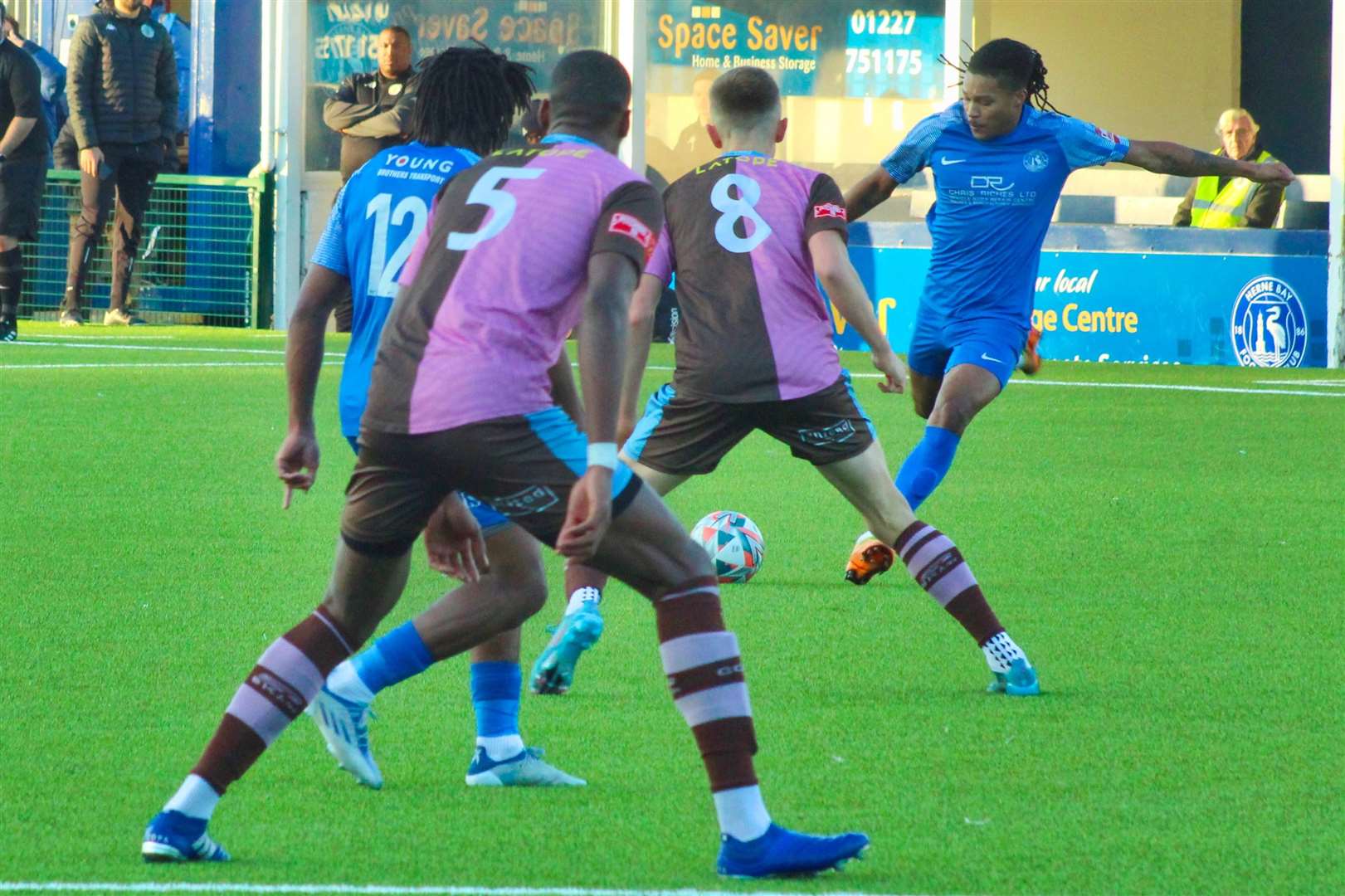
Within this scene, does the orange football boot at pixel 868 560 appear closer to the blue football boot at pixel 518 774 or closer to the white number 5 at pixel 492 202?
the blue football boot at pixel 518 774

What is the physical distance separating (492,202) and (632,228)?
0.31 meters

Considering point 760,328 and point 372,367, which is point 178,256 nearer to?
point 760,328

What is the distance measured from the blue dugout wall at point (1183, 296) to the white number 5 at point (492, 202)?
1344 centimetres

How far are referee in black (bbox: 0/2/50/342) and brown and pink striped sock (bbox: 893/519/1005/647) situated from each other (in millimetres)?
12872

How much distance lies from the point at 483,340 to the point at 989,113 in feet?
12.1

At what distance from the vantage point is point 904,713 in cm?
579

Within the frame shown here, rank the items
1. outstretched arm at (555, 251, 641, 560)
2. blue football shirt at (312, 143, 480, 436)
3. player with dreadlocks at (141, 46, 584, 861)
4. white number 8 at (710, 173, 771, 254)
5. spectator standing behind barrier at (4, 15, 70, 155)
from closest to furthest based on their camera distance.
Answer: outstretched arm at (555, 251, 641, 560) → player with dreadlocks at (141, 46, 584, 861) → blue football shirt at (312, 143, 480, 436) → white number 8 at (710, 173, 771, 254) → spectator standing behind barrier at (4, 15, 70, 155)

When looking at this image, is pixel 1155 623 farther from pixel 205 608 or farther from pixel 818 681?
pixel 205 608

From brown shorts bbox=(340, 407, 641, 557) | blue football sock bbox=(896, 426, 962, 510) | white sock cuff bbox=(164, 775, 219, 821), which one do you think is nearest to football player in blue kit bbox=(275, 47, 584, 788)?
brown shorts bbox=(340, 407, 641, 557)

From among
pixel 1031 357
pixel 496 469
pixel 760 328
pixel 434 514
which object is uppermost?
pixel 760 328

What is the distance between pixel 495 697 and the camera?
5.07 metres

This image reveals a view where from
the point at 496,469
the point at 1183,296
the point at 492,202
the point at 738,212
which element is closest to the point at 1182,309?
the point at 1183,296

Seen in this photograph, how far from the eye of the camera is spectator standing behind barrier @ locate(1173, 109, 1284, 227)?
57.7 ft

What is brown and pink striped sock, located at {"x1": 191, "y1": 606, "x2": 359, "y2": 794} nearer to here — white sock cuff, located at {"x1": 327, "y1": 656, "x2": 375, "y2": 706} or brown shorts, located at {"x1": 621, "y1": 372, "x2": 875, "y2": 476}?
white sock cuff, located at {"x1": 327, "y1": 656, "x2": 375, "y2": 706}
